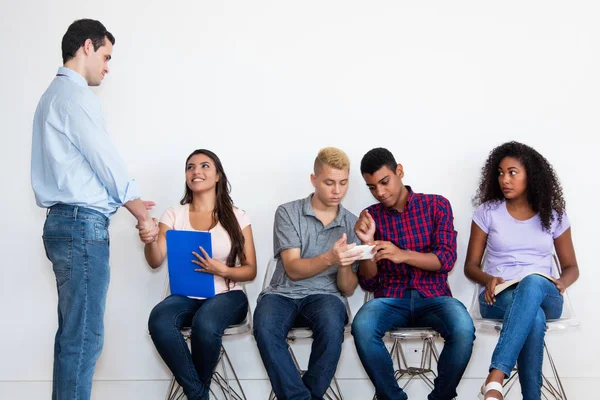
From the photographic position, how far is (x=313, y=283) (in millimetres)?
3367

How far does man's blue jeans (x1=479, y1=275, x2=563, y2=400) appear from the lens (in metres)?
2.85

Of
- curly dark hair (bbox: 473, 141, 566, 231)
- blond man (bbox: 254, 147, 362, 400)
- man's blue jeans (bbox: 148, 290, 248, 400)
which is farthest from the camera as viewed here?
curly dark hair (bbox: 473, 141, 566, 231)

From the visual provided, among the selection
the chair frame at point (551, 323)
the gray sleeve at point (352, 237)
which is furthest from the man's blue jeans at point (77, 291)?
the chair frame at point (551, 323)

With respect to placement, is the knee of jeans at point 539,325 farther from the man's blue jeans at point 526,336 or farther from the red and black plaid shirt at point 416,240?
the red and black plaid shirt at point 416,240

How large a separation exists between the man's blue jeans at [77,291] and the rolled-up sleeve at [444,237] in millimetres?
1605

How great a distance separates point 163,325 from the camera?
10.3 feet

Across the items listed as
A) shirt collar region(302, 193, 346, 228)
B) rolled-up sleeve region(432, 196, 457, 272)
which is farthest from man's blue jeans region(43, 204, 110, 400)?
rolled-up sleeve region(432, 196, 457, 272)

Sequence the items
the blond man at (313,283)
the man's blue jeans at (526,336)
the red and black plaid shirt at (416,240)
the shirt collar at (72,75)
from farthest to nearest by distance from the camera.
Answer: the red and black plaid shirt at (416,240)
the blond man at (313,283)
the man's blue jeans at (526,336)
the shirt collar at (72,75)

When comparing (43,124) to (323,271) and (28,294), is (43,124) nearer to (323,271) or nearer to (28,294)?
(323,271)

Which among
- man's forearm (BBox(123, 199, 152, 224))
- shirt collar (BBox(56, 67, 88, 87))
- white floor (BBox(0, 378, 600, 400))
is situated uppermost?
shirt collar (BBox(56, 67, 88, 87))

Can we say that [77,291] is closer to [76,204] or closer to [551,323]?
[76,204]

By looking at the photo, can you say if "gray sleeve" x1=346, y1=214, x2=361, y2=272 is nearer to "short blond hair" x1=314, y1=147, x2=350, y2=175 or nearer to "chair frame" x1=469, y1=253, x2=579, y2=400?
"short blond hair" x1=314, y1=147, x2=350, y2=175

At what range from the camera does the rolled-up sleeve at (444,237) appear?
3.27 m

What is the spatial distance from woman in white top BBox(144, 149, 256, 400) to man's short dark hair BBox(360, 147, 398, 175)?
71cm
